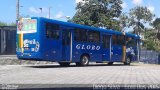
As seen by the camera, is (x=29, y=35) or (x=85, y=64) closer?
(x=29, y=35)

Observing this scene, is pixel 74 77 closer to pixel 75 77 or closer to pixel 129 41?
pixel 75 77

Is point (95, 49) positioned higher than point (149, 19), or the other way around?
point (149, 19)

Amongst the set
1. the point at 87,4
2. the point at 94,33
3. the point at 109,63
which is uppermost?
the point at 87,4

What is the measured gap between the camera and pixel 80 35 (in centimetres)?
2880

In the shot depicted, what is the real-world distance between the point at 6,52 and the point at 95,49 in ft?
60.9

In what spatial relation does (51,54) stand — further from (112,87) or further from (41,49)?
(112,87)

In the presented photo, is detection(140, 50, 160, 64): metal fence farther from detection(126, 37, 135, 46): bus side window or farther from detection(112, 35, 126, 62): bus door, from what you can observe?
detection(112, 35, 126, 62): bus door

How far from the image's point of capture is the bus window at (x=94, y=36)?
29.8 m

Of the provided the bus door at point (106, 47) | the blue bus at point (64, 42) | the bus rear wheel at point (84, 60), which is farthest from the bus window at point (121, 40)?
Answer: the bus rear wheel at point (84, 60)

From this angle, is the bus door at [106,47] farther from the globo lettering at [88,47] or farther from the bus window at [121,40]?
the bus window at [121,40]

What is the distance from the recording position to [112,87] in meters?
11.9

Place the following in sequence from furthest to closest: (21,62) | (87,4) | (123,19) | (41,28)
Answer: (123,19)
(87,4)
(21,62)
(41,28)

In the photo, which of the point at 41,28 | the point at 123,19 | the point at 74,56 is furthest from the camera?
the point at 123,19

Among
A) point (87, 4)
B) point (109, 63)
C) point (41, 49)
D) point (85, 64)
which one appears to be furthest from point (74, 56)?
point (87, 4)
